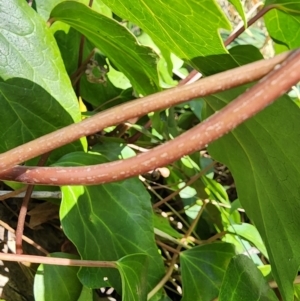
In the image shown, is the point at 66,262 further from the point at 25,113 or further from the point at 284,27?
the point at 284,27

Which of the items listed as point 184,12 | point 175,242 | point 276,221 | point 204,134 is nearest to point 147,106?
point 204,134

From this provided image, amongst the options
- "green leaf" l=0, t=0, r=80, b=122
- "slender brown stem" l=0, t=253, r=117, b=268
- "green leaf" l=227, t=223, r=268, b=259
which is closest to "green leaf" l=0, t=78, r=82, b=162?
Result: "green leaf" l=0, t=0, r=80, b=122

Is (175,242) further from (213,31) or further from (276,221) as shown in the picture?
(213,31)

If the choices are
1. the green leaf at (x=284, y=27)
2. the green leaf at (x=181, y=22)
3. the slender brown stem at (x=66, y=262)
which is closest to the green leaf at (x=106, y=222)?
the slender brown stem at (x=66, y=262)

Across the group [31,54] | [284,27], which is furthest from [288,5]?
[31,54]

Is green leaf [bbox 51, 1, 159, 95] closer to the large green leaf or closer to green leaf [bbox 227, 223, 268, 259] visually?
the large green leaf

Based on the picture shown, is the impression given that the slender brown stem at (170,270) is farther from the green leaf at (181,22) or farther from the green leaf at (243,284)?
the green leaf at (181,22)
